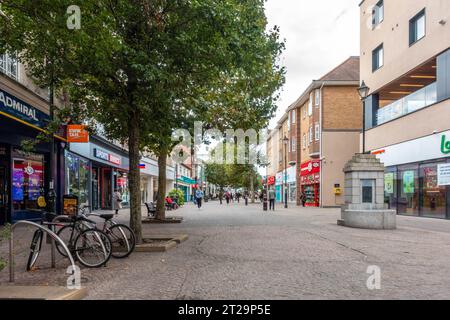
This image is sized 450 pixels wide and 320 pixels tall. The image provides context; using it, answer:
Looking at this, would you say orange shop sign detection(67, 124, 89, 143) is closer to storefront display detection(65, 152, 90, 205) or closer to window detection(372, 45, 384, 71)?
storefront display detection(65, 152, 90, 205)

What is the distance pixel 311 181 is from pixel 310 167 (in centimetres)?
147

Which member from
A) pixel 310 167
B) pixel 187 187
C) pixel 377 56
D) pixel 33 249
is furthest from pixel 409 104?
pixel 187 187

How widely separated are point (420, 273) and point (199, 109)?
7.63 meters

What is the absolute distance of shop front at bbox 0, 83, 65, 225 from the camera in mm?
13547

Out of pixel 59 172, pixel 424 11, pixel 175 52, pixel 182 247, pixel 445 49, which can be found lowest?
pixel 182 247

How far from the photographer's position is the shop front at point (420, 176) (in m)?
19.7

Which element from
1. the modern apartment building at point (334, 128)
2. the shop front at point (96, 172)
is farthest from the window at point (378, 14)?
the shop front at point (96, 172)

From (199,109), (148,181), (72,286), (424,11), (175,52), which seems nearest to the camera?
(72,286)

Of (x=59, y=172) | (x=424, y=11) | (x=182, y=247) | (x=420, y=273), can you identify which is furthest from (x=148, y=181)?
(x=420, y=273)

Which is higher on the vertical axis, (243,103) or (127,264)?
(243,103)

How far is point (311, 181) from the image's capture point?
134 ft

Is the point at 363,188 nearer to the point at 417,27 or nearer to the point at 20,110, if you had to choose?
the point at 417,27
